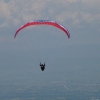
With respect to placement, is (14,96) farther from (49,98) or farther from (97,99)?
(97,99)

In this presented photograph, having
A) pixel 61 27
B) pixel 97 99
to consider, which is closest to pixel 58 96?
pixel 97 99

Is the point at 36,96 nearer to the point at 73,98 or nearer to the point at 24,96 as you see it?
the point at 24,96

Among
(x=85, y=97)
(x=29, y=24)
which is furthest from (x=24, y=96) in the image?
(x=29, y=24)

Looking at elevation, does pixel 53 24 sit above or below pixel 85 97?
below

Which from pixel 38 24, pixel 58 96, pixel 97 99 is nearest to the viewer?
pixel 38 24

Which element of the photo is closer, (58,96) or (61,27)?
(61,27)

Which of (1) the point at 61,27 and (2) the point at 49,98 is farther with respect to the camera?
(2) the point at 49,98

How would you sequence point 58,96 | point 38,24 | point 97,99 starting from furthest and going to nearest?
point 58,96 → point 97,99 → point 38,24

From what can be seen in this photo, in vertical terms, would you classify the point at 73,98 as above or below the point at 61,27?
above
